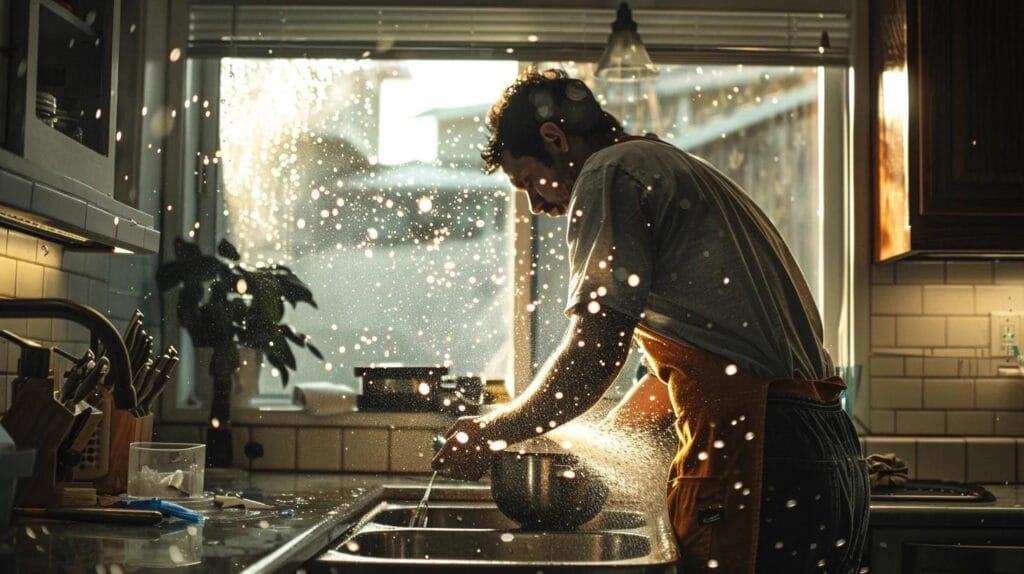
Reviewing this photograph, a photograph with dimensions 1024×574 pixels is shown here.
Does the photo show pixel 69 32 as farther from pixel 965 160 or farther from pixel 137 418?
pixel 965 160

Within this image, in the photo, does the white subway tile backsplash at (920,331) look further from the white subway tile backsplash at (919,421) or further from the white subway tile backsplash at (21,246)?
the white subway tile backsplash at (21,246)

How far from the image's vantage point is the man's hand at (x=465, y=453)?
189 centimetres

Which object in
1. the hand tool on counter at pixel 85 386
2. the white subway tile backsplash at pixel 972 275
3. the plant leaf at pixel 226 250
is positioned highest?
the plant leaf at pixel 226 250

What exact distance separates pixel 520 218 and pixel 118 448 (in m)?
1.39

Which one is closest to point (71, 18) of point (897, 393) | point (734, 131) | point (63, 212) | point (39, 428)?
point (63, 212)

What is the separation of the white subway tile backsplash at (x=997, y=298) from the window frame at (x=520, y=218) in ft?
1.00

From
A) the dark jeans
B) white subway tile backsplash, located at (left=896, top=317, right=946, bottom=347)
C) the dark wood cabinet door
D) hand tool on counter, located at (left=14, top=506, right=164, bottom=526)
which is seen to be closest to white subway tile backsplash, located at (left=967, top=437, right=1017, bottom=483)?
white subway tile backsplash, located at (left=896, top=317, right=946, bottom=347)

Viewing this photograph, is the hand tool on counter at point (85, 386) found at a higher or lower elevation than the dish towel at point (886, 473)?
higher

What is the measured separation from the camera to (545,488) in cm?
197

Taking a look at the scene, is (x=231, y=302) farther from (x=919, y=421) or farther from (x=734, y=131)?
(x=919, y=421)

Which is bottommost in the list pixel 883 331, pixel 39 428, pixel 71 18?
pixel 39 428

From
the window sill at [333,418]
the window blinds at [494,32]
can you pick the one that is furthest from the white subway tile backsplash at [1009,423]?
the window sill at [333,418]

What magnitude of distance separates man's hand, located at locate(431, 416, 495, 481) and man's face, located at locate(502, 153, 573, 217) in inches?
Result: 17.5

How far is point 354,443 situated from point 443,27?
1151mm
